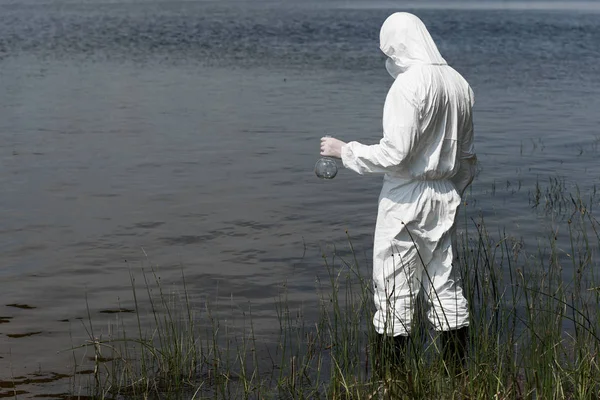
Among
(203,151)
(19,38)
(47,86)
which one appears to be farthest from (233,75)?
(19,38)

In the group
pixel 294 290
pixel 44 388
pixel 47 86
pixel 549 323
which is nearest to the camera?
pixel 549 323

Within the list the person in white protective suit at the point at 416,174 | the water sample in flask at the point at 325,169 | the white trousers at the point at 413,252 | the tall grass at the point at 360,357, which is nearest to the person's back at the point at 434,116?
the person in white protective suit at the point at 416,174

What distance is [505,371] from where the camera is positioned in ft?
18.7

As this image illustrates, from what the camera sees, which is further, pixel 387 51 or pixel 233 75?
pixel 233 75

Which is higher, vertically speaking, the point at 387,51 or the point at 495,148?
the point at 387,51

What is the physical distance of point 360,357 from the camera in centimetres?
673

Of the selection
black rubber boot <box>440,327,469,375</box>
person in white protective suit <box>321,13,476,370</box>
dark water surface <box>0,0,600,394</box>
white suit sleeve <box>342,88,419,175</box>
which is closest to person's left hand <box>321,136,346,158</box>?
person in white protective suit <box>321,13,476,370</box>

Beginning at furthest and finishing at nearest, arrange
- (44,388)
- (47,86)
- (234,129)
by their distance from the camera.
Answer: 1. (47,86)
2. (234,129)
3. (44,388)

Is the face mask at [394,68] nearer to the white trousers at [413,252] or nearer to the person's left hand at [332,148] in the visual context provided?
the person's left hand at [332,148]

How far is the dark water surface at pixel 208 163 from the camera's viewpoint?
9.17 m

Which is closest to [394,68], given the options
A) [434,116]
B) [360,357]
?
[434,116]

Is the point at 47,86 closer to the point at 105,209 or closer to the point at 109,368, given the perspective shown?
the point at 105,209

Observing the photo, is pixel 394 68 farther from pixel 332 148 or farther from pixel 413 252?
pixel 413 252

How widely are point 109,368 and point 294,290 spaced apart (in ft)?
7.70
